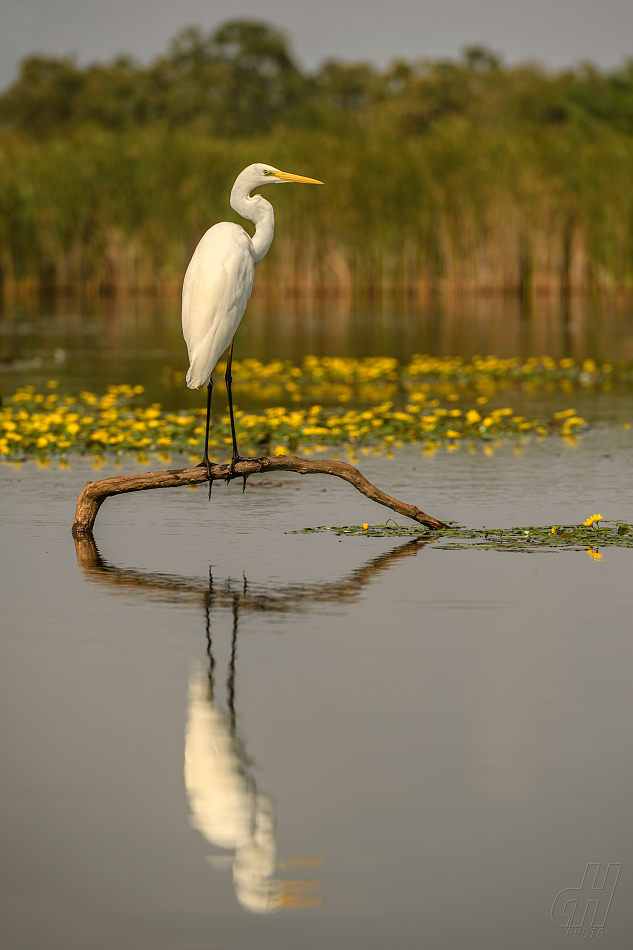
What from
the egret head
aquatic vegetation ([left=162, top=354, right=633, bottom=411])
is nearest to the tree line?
aquatic vegetation ([left=162, top=354, right=633, bottom=411])

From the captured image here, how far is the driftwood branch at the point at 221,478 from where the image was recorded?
7.14 m

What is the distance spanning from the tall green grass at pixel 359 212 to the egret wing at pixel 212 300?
87.2ft

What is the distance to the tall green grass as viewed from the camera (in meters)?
33.9

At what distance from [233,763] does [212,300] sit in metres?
3.78

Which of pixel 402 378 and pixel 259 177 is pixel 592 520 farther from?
pixel 402 378

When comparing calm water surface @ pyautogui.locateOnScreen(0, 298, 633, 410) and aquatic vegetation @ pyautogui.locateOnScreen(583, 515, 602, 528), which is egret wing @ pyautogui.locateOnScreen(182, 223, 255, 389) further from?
calm water surface @ pyautogui.locateOnScreen(0, 298, 633, 410)

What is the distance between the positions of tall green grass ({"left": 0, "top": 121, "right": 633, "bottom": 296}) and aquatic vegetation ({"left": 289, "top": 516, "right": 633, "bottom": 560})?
26.9 metres

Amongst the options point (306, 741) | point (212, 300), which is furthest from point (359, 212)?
point (306, 741)

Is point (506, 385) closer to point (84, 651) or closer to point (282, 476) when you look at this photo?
point (282, 476)

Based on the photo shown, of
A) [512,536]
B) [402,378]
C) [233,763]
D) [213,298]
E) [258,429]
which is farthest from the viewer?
[402,378]

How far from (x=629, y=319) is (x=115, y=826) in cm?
2468

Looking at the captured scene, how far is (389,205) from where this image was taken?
34.6 meters

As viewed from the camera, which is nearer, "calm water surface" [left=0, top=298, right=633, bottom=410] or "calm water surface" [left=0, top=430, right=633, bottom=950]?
"calm water surface" [left=0, top=430, right=633, bottom=950]

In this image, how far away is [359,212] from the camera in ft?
113
